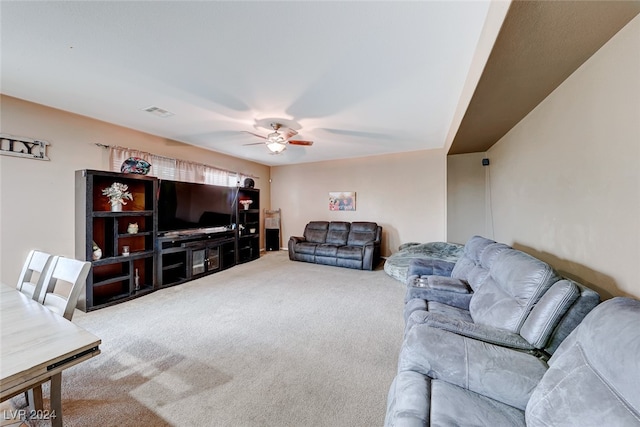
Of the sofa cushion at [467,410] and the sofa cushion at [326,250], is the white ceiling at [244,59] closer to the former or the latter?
the sofa cushion at [467,410]

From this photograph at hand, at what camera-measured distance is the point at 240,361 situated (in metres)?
2.01

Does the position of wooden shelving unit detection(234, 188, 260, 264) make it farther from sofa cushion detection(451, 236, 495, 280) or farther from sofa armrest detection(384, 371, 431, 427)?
sofa armrest detection(384, 371, 431, 427)

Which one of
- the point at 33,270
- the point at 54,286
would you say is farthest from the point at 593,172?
the point at 33,270

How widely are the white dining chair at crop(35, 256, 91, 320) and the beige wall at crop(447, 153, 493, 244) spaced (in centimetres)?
521

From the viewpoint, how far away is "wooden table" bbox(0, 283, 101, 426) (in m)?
0.84

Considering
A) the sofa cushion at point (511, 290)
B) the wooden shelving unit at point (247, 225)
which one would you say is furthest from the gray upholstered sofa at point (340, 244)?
the sofa cushion at point (511, 290)

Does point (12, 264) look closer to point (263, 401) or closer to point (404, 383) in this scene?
point (263, 401)

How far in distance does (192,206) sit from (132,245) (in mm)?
1073

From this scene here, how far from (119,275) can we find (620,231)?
16.4 feet

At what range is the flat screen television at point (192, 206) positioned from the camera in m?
3.94

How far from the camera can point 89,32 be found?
1731 mm

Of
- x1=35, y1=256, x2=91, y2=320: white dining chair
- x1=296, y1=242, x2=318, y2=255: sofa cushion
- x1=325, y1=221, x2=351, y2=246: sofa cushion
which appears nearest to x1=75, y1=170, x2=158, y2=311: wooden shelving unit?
x1=35, y1=256, x2=91, y2=320: white dining chair

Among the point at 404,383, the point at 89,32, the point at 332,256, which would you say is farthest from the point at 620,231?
the point at 332,256

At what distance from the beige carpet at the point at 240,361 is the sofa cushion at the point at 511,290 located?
0.85 metres
